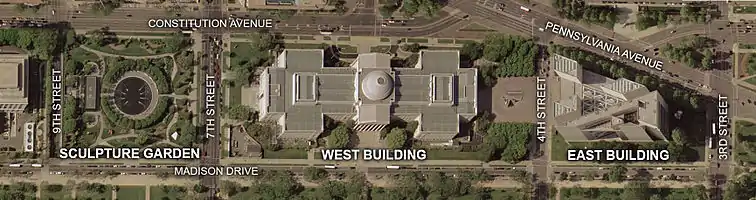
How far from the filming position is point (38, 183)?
203ft

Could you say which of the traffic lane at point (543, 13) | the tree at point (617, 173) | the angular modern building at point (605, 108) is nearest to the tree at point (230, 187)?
the traffic lane at point (543, 13)

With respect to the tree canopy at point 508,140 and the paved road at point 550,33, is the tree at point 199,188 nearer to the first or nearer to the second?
the tree canopy at point 508,140

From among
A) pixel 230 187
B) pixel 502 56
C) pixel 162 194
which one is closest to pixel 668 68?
pixel 502 56

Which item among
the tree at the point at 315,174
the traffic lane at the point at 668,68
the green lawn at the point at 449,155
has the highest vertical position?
the traffic lane at the point at 668,68

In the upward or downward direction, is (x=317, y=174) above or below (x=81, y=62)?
below

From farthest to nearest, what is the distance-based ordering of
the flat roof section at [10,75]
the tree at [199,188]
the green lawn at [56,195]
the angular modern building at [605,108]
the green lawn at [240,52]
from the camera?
the green lawn at [240,52], the tree at [199,188], the green lawn at [56,195], the angular modern building at [605,108], the flat roof section at [10,75]

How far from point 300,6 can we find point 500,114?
16.2 m

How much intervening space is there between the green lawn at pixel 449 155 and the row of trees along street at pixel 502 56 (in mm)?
5102

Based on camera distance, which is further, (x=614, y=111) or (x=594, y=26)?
(x=594, y=26)

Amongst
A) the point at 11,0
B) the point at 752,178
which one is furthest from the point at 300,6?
the point at 752,178

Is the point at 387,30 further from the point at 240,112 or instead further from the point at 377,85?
the point at 240,112

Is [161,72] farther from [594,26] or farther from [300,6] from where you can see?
[594,26]

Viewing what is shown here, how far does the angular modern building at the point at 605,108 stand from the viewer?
60213 mm

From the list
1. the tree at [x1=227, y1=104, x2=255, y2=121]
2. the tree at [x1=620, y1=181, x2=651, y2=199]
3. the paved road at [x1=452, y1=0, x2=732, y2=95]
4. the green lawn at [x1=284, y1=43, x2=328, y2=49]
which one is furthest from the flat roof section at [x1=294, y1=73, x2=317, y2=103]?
the tree at [x1=620, y1=181, x2=651, y2=199]
